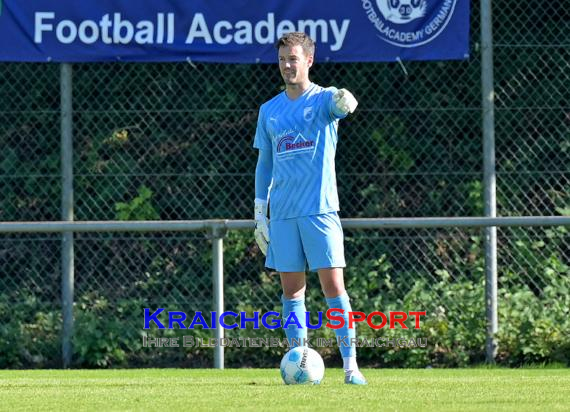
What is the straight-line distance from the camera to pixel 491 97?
29.5ft

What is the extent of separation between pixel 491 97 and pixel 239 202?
86.3 inches

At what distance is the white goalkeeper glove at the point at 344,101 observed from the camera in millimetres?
6152

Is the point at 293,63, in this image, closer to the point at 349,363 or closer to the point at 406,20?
the point at 349,363

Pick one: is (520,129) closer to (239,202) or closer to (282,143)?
(239,202)

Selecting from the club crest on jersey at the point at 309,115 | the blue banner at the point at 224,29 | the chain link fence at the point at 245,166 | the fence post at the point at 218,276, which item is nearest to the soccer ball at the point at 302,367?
the club crest on jersey at the point at 309,115

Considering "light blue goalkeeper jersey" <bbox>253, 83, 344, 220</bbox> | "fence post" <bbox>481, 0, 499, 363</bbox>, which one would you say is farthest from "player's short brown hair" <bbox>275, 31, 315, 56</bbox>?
"fence post" <bbox>481, 0, 499, 363</bbox>

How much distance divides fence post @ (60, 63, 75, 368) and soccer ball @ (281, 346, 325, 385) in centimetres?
318

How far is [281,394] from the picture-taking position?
5.77 m

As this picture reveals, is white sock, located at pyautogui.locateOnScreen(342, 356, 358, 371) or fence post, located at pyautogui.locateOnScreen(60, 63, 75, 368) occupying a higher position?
fence post, located at pyautogui.locateOnScreen(60, 63, 75, 368)

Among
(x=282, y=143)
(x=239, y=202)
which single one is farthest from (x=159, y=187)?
(x=282, y=143)

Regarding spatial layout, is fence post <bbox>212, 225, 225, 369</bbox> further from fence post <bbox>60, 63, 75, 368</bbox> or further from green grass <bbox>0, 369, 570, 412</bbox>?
fence post <bbox>60, 63, 75, 368</bbox>

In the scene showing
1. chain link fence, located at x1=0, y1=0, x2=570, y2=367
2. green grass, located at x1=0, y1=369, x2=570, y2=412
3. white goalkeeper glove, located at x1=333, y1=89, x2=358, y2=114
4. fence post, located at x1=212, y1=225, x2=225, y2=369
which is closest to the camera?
green grass, located at x1=0, y1=369, x2=570, y2=412

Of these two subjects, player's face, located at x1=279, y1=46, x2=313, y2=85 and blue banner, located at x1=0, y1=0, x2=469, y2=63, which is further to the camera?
blue banner, located at x1=0, y1=0, x2=469, y2=63

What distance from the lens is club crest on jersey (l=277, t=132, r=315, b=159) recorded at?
6.39 meters
